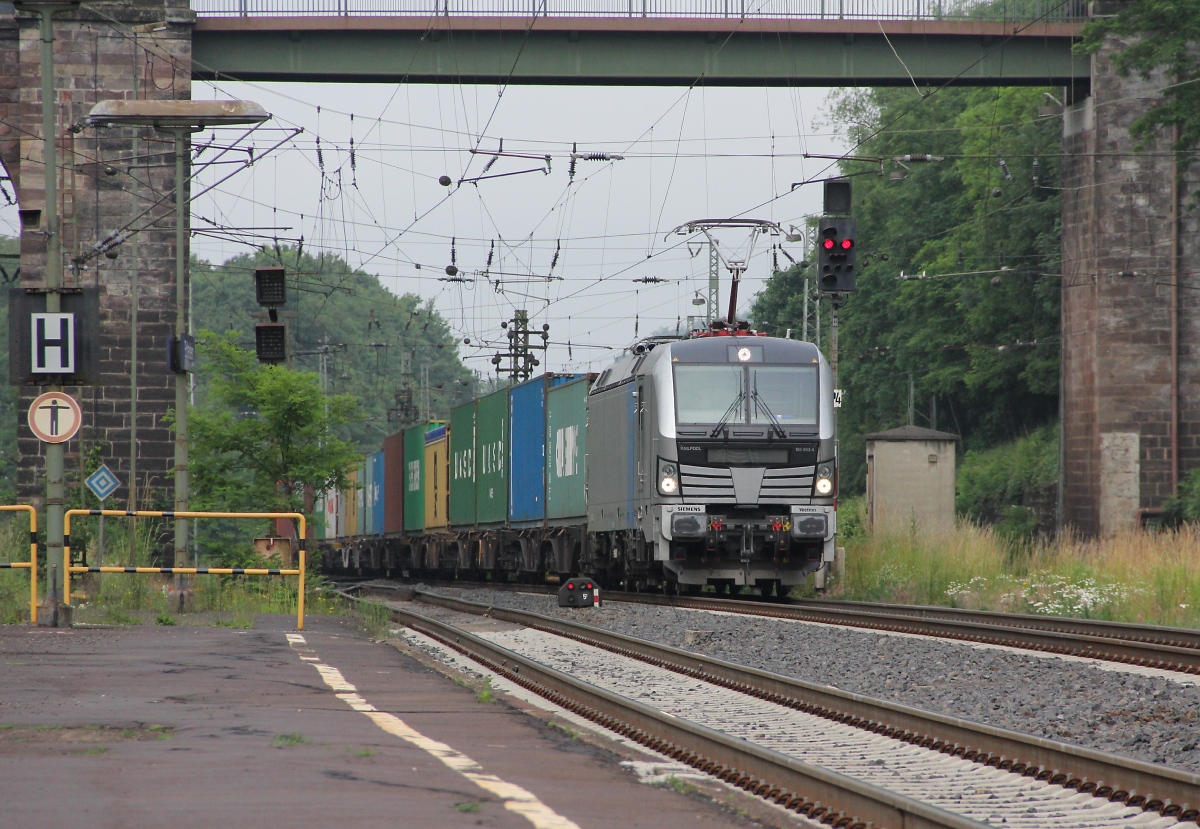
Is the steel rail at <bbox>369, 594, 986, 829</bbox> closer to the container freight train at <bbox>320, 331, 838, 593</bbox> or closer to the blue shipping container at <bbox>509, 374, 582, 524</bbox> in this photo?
the container freight train at <bbox>320, 331, 838, 593</bbox>

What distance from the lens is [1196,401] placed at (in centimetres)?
3547

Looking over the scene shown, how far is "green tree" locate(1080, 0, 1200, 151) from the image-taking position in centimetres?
3362

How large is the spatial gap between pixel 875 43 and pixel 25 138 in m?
17.2

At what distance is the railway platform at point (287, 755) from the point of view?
18.0 feet

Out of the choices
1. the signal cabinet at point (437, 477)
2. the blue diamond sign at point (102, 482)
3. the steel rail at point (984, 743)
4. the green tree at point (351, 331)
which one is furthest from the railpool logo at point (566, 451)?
the green tree at point (351, 331)

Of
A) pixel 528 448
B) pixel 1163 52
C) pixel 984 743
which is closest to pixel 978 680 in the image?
pixel 984 743

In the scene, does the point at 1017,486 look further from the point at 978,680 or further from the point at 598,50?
the point at 978,680

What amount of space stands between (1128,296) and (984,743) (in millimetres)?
28724

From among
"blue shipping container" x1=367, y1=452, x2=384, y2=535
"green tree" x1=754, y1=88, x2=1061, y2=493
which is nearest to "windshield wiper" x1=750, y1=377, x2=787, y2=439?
"green tree" x1=754, y1=88, x2=1061, y2=493

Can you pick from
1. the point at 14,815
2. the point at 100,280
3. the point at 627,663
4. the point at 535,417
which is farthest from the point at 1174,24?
the point at 14,815

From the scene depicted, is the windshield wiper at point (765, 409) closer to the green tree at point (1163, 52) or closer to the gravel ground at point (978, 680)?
the gravel ground at point (978, 680)

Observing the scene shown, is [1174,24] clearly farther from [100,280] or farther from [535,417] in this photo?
[100,280]

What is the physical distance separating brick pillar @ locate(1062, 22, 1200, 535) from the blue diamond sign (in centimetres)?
2049

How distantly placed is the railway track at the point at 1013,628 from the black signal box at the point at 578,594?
3.10ft
